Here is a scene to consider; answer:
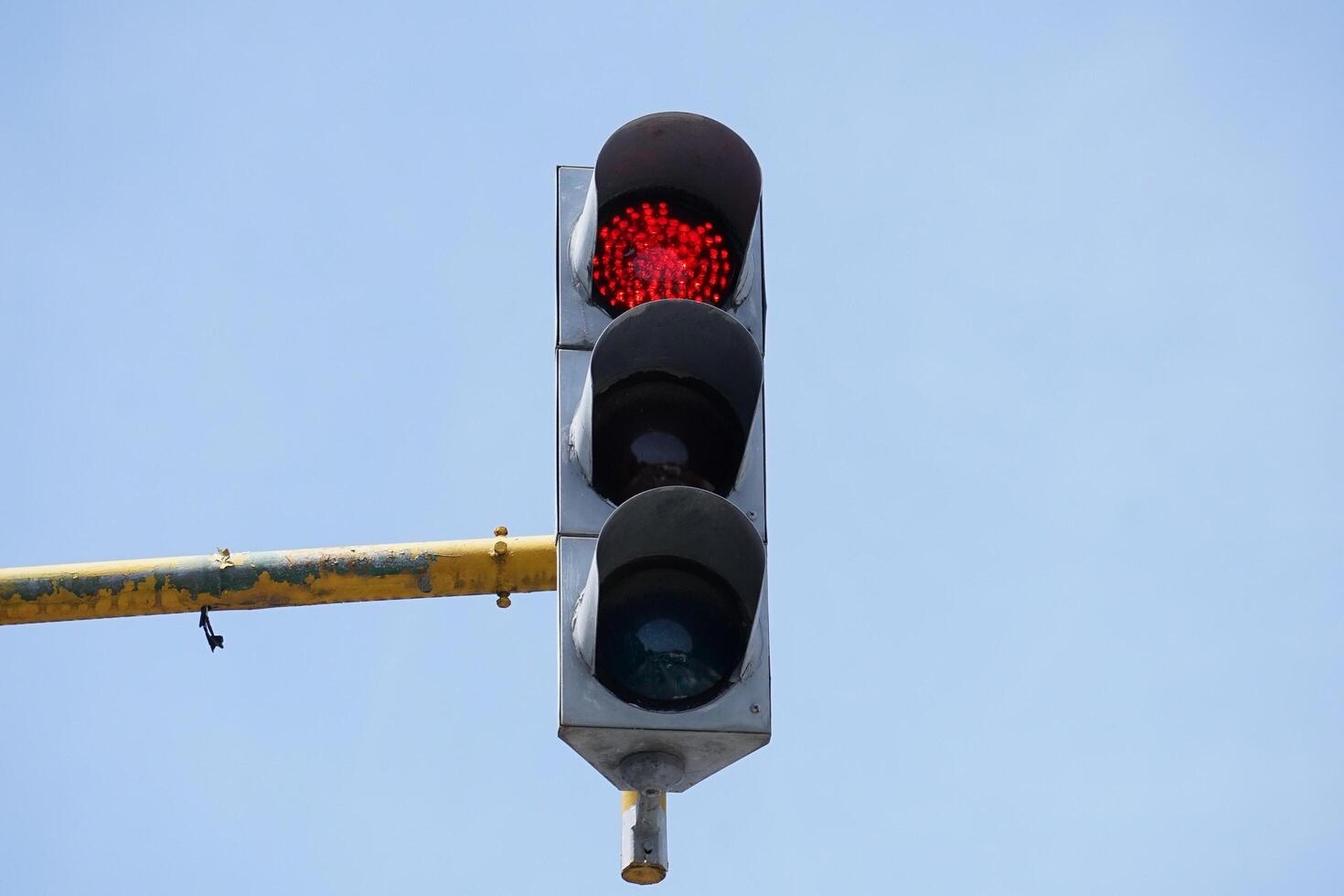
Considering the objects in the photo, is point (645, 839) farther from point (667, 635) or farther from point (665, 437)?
point (665, 437)

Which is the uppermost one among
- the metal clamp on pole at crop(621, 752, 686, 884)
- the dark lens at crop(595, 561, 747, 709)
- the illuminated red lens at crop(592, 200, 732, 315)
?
the illuminated red lens at crop(592, 200, 732, 315)

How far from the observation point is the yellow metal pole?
4.84 metres

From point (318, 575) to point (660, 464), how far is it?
98 centimetres

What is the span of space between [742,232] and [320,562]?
1228mm

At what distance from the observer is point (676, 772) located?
4.06 m

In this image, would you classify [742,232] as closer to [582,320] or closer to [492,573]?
[582,320]

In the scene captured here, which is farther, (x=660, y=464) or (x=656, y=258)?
(x=656, y=258)

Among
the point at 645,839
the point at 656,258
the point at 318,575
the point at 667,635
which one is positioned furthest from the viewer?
the point at 318,575

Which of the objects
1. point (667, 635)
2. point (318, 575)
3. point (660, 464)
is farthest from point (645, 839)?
point (318, 575)

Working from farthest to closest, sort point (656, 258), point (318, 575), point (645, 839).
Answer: point (318, 575), point (656, 258), point (645, 839)

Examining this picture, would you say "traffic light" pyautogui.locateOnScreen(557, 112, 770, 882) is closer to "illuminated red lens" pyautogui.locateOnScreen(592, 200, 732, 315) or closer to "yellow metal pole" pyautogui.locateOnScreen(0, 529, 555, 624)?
"illuminated red lens" pyautogui.locateOnScreen(592, 200, 732, 315)

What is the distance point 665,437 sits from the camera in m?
4.35

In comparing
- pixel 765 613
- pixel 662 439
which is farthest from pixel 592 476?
pixel 765 613

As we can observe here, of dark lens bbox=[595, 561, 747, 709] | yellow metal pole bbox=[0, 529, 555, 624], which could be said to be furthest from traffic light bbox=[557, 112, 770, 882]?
yellow metal pole bbox=[0, 529, 555, 624]
